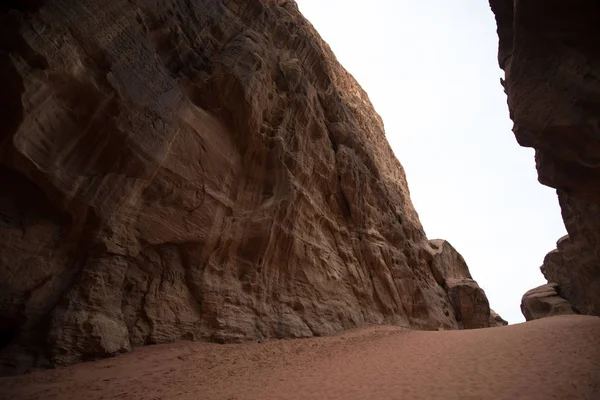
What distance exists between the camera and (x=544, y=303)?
103 feet

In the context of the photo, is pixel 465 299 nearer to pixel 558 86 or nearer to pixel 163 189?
pixel 558 86

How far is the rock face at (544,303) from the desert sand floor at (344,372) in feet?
67.1

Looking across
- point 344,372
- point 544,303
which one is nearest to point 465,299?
point 544,303

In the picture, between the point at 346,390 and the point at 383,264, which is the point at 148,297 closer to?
the point at 346,390

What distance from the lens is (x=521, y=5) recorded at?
6.85 metres

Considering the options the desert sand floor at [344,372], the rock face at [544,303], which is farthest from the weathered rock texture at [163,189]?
the rock face at [544,303]

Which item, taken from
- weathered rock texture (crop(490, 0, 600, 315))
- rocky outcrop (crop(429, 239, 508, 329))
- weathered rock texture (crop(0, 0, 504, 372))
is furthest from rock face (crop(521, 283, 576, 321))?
weathered rock texture (crop(490, 0, 600, 315))

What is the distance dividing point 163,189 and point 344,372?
785cm

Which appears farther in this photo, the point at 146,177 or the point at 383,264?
the point at 383,264

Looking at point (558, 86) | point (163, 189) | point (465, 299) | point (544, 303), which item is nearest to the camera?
point (558, 86)

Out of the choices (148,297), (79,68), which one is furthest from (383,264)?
(79,68)

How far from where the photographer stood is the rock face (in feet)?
99.0

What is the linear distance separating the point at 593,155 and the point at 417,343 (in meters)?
9.30

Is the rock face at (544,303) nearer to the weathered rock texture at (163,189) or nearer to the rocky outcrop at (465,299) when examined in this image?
the rocky outcrop at (465,299)
